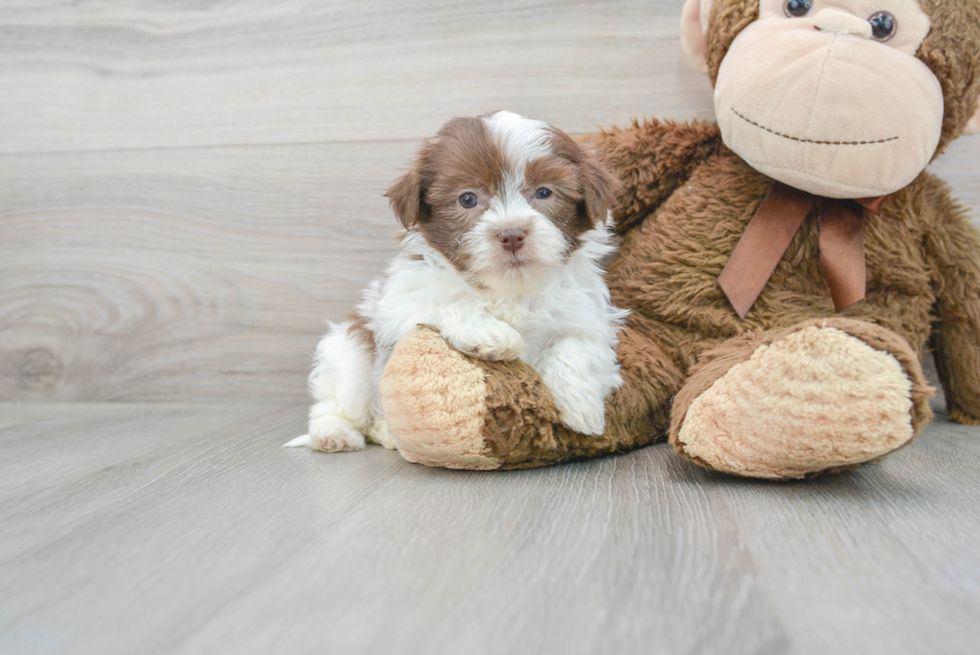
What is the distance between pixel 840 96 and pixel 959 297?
58 cm

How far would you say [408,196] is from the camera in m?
1.38

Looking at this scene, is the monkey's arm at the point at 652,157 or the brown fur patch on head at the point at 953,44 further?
the monkey's arm at the point at 652,157

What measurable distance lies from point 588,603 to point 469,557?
0.19 m

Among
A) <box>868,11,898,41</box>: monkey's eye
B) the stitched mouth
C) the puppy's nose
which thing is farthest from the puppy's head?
<box>868,11,898,41</box>: monkey's eye

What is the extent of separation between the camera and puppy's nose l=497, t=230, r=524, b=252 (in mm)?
1296

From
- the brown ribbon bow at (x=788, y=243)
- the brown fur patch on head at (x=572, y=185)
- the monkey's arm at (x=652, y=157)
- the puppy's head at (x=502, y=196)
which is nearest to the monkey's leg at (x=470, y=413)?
the puppy's head at (x=502, y=196)

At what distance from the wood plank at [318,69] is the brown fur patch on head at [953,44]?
0.60m

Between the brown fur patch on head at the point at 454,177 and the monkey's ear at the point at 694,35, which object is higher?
the monkey's ear at the point at 694,35

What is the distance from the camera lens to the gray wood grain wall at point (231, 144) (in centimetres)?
195

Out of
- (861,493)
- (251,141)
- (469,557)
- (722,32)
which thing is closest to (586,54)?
(722,32)

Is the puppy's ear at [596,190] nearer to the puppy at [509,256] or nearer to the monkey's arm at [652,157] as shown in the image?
the puppy at [509,256]

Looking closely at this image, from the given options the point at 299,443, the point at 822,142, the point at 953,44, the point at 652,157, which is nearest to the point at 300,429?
the point at 299,443

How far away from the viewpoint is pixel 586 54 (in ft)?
6.36

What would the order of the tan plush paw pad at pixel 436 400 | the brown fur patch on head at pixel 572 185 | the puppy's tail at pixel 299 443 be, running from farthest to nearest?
the puppy's tail at pixel 299 443, the brown fur patch on head at pixel 572 185, the tan plush paw pad at pixel 436 400
